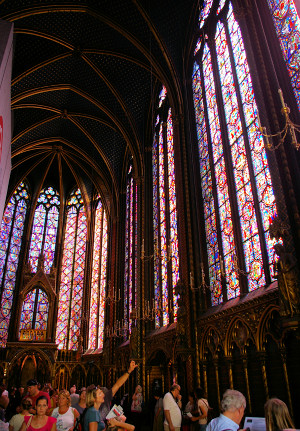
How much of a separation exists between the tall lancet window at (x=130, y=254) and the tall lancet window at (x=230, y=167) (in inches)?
283

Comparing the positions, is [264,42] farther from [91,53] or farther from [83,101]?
[83,101]

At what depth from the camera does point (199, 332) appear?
10.6 m

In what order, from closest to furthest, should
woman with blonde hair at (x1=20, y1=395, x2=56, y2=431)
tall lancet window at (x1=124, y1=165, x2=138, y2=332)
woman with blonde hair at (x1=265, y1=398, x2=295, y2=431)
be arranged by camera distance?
woman with blonde hair at (x1=265, y1=398, x2=295, y2=431) → woman with blonde hair at (x1=20, y1=395, x2=56, y2=431) → tall lancet window at (x1=124, y1=165, x2=138, y2=332)

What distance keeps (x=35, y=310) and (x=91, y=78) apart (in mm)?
13899

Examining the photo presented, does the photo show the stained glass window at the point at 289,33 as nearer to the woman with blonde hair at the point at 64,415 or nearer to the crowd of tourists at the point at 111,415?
the crowd of tourists at the point at 111,415

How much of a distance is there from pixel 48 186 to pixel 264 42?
20.5 m

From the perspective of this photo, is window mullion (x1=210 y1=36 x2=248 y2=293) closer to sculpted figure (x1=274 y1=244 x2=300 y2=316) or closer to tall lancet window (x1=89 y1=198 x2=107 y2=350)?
sculpted figure (x1=274 y1=244 x2=300 y2=316)

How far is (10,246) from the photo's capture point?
23812 millimetres

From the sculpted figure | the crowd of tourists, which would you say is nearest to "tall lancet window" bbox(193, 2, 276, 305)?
the sculpted figure

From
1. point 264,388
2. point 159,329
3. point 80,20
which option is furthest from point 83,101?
point 264,388

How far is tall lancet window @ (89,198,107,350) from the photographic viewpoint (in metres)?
21.8

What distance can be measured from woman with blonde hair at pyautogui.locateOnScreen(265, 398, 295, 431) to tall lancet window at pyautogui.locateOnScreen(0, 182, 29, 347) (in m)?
21.3

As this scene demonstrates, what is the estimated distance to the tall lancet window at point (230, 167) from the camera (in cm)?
900

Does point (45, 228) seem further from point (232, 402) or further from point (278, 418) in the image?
point (278, 418)
